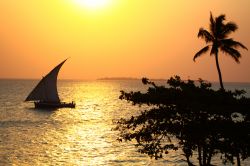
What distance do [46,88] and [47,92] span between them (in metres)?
1.60

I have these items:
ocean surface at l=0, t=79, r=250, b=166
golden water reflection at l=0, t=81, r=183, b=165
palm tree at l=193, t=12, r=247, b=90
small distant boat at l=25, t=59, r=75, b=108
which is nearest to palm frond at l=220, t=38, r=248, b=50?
palm tree at l=193, t=12, r=247, b=90

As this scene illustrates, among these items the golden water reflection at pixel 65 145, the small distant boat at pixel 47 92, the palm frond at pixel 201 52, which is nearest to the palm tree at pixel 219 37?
the palm frond at pixel 201 52

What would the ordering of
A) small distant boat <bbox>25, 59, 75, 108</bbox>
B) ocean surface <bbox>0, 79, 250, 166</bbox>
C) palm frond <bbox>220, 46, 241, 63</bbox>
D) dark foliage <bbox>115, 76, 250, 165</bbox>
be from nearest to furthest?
dark foliage <bbox>115, 76, 250, 165</bbox> → palm frond <bbox>220, 46, 241, 63</bbox> → ocean surface <bbox>0, 79, 250, 166</bbox> → small distant boat <bbox>25, 59, 75, 108</bbox>

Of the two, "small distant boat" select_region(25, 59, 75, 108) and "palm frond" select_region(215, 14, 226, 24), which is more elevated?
"palm frond" select_region(215, 14, 226, 24)

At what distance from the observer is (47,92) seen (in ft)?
424

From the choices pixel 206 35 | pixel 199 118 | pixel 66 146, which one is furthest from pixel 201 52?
pixel 66 146

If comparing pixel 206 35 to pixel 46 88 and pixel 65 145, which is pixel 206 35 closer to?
pixel 65 145

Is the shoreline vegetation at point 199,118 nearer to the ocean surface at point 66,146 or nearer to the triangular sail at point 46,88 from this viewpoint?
the ocean surface at point 66,146

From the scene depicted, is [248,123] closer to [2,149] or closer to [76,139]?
[2,149]

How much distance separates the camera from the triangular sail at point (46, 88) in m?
125

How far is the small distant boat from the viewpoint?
12531 cm

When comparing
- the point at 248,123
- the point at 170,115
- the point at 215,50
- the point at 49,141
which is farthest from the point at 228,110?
the point at 49,141

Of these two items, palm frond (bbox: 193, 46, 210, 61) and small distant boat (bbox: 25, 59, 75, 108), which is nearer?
palm frond (bbox: 193, 46, 210, 61)

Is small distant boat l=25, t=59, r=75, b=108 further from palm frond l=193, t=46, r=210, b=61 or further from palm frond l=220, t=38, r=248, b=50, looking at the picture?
palm frond l=220, t=38, r=248, b=50
